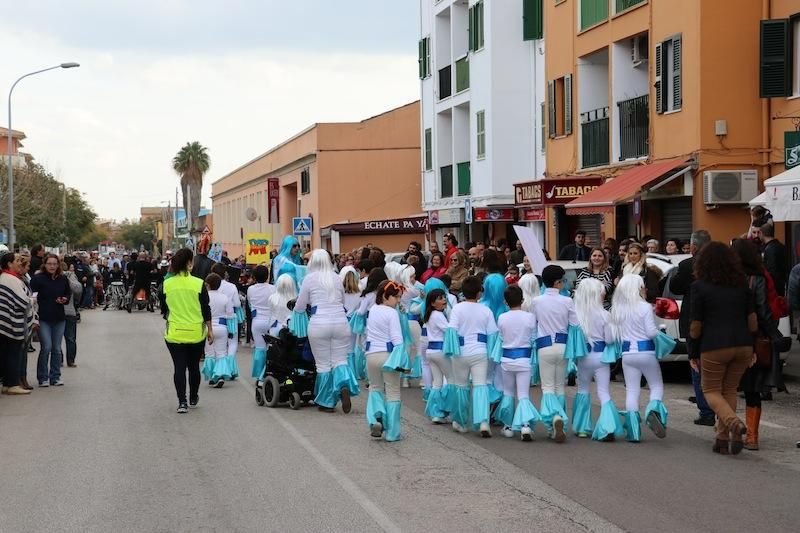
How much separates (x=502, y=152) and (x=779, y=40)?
1473cm

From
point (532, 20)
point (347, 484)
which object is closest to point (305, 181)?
point (532, 20)

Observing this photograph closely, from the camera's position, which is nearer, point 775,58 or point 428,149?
point 775,58

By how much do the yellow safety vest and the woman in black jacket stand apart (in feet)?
19.0

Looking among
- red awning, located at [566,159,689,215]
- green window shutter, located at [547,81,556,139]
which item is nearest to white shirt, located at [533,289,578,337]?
red awning, located at [566,159,689,215]

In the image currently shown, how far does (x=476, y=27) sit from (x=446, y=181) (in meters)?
6.25

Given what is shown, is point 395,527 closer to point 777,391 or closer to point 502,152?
point 777,391

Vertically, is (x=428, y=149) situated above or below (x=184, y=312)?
above

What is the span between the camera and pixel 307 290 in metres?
13.1

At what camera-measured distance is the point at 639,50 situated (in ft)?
85.5

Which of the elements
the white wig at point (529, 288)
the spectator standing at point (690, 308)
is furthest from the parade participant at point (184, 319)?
the spectator standing at point (690, 308)

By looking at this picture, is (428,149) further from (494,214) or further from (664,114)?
(664,114)

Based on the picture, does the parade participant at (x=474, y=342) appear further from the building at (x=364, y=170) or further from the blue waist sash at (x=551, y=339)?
the building at (x=364, y=170)

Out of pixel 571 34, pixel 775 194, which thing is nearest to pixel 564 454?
pixel 775 194

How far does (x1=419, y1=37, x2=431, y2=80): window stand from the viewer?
4156 centimetres
